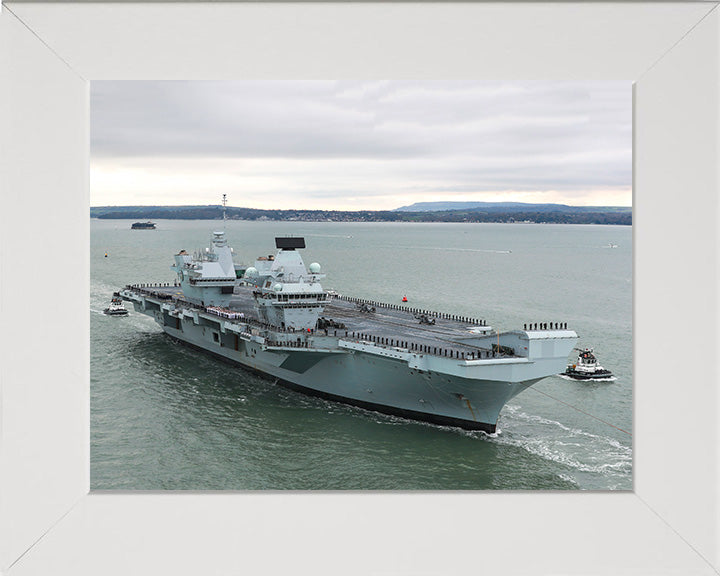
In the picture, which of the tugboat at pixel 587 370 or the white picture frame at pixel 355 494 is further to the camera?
the tugboat at pixel 587 370

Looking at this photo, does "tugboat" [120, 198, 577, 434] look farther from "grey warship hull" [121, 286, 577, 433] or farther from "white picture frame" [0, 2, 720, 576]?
"white picture frame" [0, 2, 720, 576]

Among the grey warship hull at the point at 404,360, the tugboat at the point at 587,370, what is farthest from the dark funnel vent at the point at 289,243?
the tugboat at the point at 587,370

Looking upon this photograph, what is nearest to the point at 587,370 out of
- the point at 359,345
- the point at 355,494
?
the point at 359,345

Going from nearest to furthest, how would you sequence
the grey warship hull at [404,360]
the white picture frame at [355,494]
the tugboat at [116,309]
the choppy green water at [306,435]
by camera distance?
the white picture frame at [355,494]
the choppy green water at [306,435]
the grey warship hull at [404,360]
the tugboat at [116,309]

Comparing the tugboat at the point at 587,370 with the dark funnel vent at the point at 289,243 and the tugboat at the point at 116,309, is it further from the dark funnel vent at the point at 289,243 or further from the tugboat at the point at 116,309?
the tugboat at the point at 116,309

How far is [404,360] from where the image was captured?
18922 mm

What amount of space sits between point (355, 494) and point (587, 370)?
20177 millimetres

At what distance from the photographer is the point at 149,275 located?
5844 centimetres

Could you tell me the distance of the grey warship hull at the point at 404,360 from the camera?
1797 centimetres

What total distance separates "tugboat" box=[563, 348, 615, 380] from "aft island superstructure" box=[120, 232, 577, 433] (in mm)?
3990

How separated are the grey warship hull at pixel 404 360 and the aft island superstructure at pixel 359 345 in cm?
3

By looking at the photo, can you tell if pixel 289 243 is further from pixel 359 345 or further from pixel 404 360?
pixel 404 360
